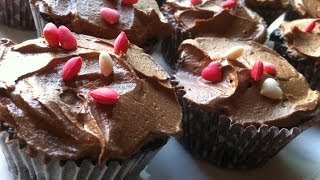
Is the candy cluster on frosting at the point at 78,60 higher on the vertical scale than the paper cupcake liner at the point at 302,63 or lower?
higher

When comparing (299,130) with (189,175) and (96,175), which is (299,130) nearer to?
(189,175)

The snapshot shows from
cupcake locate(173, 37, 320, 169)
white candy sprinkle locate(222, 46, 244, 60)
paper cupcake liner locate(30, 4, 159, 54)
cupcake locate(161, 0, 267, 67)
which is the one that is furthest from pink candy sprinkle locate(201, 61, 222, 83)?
cupcake locate(161, 0, 267, 67)

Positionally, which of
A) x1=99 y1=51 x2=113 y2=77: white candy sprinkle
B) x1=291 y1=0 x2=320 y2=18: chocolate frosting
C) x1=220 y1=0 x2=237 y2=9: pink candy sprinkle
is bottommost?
x1=291 y1=0 x2=320 y2=18: chocolate frosting

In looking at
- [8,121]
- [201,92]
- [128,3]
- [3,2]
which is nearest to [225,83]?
[201,92]

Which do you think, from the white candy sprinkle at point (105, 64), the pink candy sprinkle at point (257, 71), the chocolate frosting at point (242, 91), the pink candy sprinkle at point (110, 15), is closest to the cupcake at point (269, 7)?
the chocolate frosting at point (242, 91)

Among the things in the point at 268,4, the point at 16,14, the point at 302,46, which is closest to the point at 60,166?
the point at 16,14

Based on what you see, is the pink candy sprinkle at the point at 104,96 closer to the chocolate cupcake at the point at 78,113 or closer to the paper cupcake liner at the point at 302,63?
the chocolate cupcake at the point at 78,113

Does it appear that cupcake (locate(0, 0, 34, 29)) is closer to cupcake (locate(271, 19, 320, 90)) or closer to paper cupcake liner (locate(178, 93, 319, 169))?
paper cupcake liner (locate(178, 93, 319, 169))
